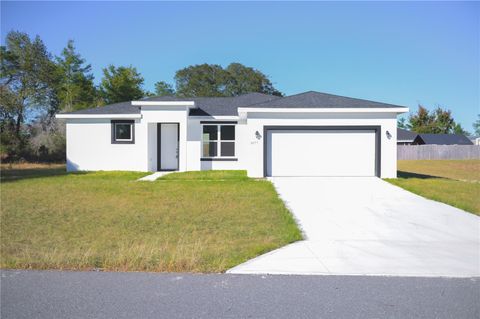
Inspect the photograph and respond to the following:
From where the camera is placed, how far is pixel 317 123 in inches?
630

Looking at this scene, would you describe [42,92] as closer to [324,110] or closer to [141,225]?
[324,110]

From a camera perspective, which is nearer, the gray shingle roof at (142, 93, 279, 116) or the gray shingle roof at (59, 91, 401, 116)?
the gray shingle roof at (59, 91, 401, 116)

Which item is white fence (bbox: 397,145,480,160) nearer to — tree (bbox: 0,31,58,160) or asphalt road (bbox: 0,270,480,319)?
tree (bbox: 0,31,58,160)

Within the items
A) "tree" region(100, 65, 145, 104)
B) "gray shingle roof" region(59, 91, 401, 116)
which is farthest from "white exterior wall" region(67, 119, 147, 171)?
"tree" region(100, 65, 145, 104)

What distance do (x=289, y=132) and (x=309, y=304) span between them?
1239 centimetres

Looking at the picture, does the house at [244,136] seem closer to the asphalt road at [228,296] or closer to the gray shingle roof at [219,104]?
the gray shingle roof at [219,104]

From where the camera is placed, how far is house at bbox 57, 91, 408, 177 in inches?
624

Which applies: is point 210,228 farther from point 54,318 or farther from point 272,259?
point 54,318

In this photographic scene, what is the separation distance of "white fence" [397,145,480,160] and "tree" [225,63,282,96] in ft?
67.6

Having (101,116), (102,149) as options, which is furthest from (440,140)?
(101,116)

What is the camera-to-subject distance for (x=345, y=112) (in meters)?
15.9

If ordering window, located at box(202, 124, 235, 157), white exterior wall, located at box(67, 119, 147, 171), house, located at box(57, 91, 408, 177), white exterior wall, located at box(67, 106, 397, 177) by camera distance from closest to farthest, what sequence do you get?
1. house, located at box(57, 91, 408, 177)
2. white exterior wall, located at box(67, 106, 397, 177)
3. window, located at box(202, 124, 235, 157)
4. white exterior wall, located at box(67, 119, 147, 171)

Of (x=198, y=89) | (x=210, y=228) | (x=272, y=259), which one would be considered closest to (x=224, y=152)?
(x=210, y=228)

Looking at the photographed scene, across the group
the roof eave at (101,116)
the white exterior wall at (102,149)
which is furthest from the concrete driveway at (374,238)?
the roof eave at (101,116)
